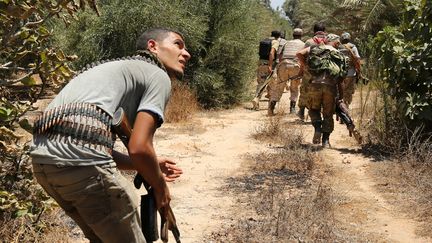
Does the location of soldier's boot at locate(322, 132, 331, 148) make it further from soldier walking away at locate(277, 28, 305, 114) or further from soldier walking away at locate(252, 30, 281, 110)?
soldier walking away at locate(252, 30, 281, 110)

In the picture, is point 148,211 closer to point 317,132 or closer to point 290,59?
point 317,132

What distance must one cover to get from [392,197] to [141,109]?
351 centimetres

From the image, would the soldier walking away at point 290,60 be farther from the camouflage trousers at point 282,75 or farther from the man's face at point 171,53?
the man's face at point 171,53

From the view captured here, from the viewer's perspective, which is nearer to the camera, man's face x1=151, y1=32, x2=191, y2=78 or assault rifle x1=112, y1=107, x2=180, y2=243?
assault rifle x1=112, y1=107, x2=180, y2=243

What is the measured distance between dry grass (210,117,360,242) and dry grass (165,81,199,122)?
8.74 feet

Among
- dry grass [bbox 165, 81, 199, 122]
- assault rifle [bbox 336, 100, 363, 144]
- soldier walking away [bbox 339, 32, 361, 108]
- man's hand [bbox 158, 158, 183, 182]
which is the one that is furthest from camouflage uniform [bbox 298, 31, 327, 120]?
man's hand [bbox 158, 158, 183, 182]

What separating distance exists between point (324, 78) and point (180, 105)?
3.21 meters

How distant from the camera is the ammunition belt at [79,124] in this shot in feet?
6.70

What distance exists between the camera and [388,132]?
21.1ft

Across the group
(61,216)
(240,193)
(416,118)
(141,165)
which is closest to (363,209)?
(240,193)

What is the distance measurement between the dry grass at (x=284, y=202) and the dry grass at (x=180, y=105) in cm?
267

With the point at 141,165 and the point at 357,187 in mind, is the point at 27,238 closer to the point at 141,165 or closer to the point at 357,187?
the point at 141,165

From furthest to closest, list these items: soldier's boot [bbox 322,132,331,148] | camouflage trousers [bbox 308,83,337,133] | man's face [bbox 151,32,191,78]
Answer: soldier's boot [bbox 322,132,331,148]
camouflage trousers [bbox 308,83,337,133]
man's face [bbox 151,32,191,78]

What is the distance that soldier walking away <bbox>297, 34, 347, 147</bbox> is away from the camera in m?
6.49
